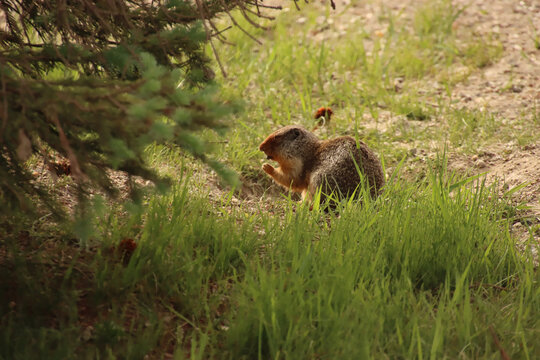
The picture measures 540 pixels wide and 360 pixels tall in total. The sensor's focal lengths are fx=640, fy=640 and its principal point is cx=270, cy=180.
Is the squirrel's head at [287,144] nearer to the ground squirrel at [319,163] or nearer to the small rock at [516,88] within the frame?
the ground squirrel at [319,163]

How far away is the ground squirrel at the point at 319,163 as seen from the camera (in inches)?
178

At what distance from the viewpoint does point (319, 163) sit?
186 inches

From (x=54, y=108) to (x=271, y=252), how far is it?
4.61 feet

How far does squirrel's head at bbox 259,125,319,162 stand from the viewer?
15.9 ft

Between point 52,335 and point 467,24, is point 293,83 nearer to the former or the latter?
point 467,24

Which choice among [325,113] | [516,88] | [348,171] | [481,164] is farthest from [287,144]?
[516,88]

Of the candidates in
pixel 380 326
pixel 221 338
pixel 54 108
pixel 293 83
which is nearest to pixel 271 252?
pixel 221 338

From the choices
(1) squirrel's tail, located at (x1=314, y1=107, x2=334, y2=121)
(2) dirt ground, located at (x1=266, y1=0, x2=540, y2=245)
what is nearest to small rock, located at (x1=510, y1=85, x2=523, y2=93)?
(2) dirt ground, located at (x1=266, y1=0, x2=540, y2=245)

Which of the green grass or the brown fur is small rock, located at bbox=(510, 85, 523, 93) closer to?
the green grass

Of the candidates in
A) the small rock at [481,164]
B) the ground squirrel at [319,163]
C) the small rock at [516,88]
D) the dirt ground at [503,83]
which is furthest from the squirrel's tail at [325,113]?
the small rock at [516,88]

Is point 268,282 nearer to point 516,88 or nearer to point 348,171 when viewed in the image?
point 348,171

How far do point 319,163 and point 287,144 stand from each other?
1.00ft

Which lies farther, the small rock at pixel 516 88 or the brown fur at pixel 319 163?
the small rock at pixel 516 88

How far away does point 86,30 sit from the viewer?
343 centimetres
